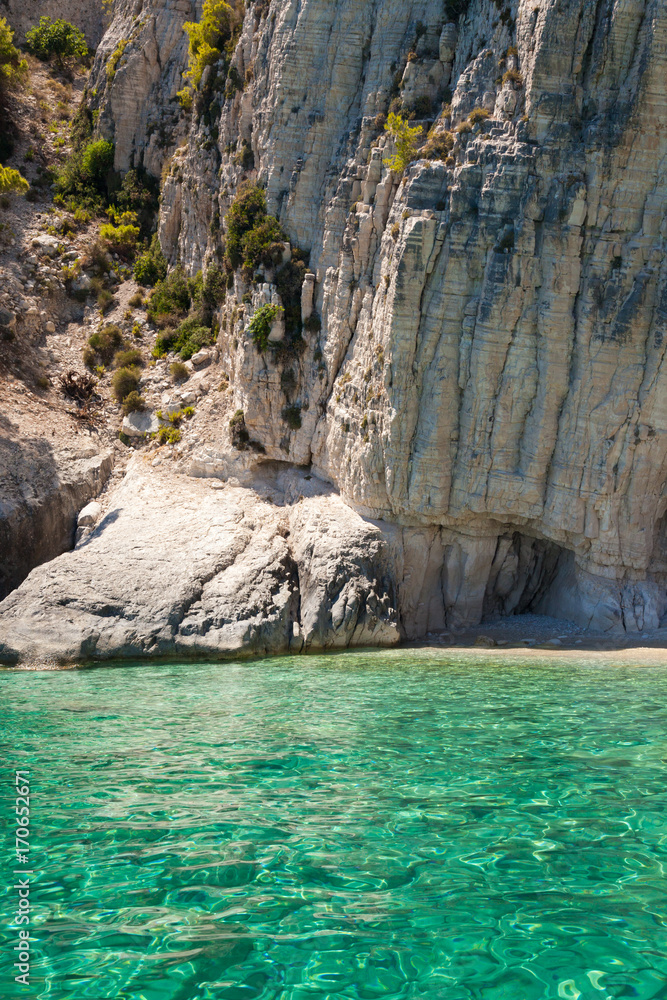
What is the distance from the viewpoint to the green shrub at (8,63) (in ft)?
103

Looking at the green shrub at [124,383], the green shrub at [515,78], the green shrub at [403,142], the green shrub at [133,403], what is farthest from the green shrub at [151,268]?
the green shrub at [515,78]

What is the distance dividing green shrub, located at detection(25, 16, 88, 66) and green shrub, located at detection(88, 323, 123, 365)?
1726 centimetres

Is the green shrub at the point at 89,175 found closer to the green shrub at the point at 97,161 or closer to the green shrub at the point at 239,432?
the green shrub at the point at 97,161

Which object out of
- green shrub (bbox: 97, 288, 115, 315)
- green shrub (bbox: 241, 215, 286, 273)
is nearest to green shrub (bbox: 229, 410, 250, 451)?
green shrub (bbox: 241, 215, 286, 273)

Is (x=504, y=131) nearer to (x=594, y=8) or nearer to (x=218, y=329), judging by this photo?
(x=594, y=8)

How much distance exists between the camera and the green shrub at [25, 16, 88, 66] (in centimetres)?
3634

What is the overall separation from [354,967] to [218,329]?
21.3 m

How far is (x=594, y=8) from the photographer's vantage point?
17.1 metres

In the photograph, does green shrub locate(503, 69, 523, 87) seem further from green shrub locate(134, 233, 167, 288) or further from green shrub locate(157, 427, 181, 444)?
green shrub locate(134, 233, 167, 288)

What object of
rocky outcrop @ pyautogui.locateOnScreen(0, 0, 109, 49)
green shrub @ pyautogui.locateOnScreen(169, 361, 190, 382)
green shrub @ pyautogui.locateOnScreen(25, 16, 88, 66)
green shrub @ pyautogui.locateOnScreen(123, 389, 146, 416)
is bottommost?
green shrub @ pyautogui.locateOnScreen(123, 389, 146, 416)

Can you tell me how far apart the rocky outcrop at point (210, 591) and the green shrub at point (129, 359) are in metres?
6.94

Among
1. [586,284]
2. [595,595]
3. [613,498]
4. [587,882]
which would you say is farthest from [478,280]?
[587,882]

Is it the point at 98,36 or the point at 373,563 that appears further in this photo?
the point at 98,36

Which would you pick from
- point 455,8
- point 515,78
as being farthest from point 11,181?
point 515,78
